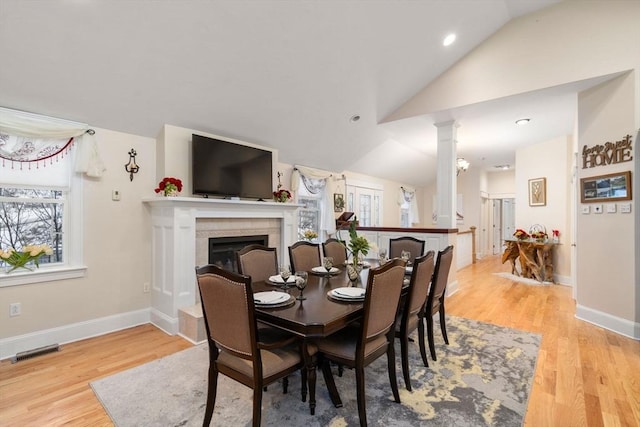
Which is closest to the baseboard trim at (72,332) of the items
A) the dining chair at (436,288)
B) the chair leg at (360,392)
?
the chair leg at (360,392)

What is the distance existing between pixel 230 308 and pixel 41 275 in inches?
98.1

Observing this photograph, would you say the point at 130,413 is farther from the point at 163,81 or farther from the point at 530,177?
the point at 530,177

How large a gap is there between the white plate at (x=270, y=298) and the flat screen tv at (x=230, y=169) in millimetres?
2047

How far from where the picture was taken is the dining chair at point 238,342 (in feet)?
4.91

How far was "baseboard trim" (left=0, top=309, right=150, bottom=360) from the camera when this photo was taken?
264 cm

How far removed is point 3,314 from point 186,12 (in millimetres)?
3068

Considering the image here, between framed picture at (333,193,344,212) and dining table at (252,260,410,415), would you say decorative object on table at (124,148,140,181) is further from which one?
framed picture at (333,193,344,212)

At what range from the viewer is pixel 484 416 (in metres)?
1.87

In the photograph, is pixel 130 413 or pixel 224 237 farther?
pixel 224 237

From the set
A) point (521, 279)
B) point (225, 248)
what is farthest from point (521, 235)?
point (225, 248)

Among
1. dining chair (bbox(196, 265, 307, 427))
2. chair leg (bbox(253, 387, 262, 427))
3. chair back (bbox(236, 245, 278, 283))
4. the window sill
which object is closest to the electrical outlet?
the window sill

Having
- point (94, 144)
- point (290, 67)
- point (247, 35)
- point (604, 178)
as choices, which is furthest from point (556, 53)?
point (94, 144)

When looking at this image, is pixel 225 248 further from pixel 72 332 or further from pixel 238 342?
pixel 238 342

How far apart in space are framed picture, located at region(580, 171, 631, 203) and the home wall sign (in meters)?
0.16
